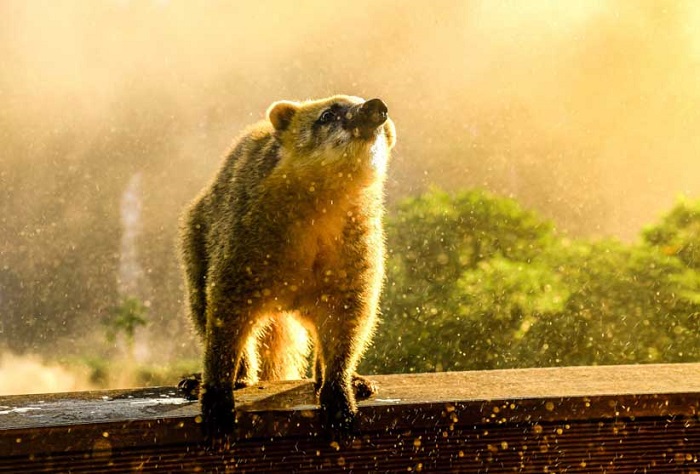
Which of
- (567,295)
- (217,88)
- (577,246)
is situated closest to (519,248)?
(577,246)

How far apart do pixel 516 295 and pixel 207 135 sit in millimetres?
9081

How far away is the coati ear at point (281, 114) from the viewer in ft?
9.50

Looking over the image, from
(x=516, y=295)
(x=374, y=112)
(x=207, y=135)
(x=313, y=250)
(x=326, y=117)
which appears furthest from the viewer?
(x=207, y=135)

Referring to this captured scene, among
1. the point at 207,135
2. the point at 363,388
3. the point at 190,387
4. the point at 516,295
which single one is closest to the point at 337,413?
the point at 363,388

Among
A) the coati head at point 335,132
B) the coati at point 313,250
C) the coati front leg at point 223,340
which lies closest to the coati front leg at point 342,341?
the coati at point 313,250

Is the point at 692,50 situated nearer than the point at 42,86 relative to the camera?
Yes

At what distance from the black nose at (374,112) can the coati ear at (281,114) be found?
414mm

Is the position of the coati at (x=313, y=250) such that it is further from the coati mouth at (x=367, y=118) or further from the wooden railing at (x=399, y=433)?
→ the wooden railing at (x=399, y=433)

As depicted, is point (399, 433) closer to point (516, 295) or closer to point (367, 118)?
point (367, 118)

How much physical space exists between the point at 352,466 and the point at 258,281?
→ 63 centimetres

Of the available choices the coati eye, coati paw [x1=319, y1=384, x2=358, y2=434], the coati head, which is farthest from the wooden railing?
the coati eye

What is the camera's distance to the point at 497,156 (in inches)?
521

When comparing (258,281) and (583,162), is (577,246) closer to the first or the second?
(258,281)

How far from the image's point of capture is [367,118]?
8.41 feet
